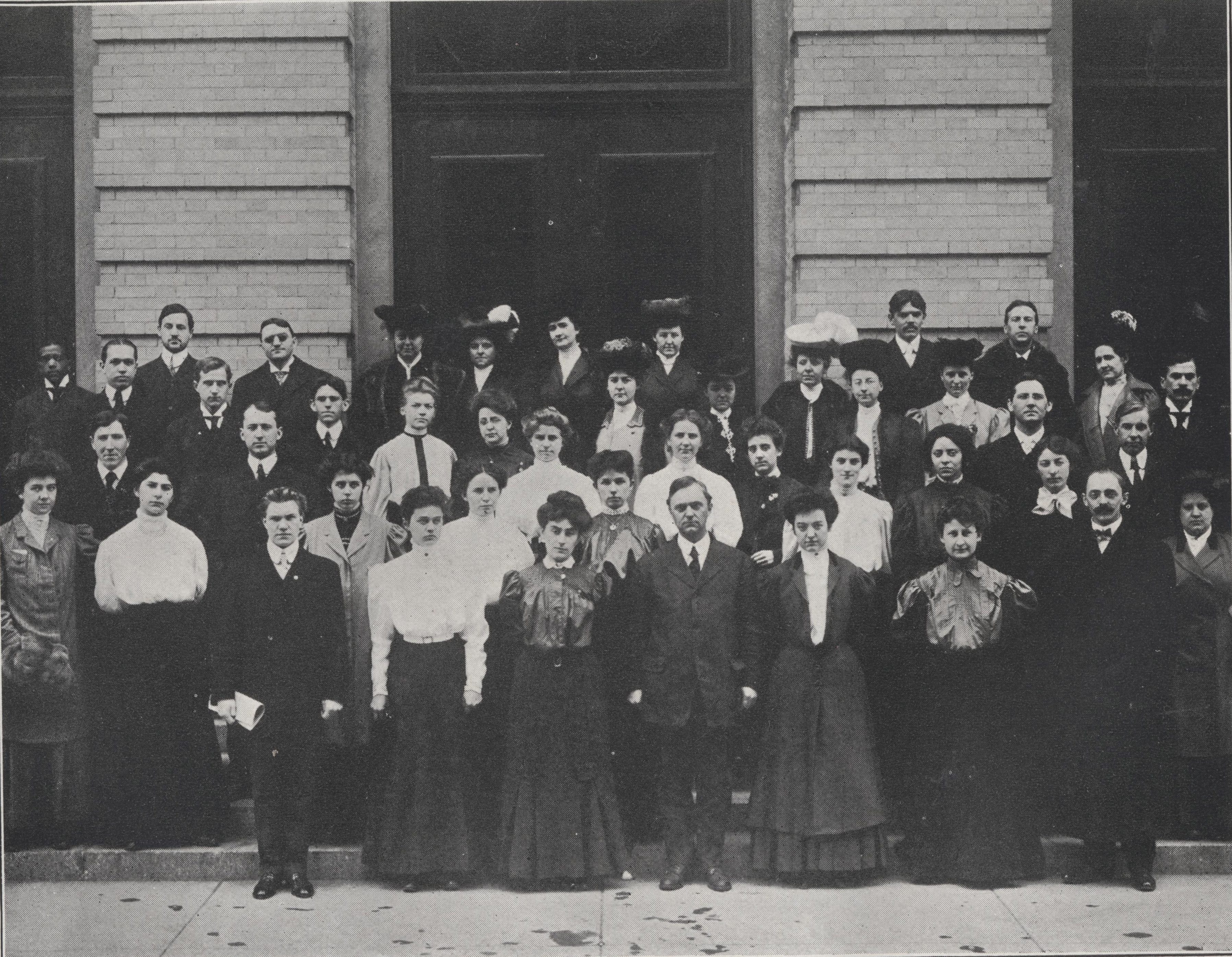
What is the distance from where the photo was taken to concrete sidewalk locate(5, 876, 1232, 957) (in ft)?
21.0

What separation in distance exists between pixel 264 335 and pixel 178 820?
2711mm

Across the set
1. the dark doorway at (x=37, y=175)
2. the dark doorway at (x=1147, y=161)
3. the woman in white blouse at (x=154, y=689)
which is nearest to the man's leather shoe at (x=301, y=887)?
the woman in white blouse at (x=154, y=689)

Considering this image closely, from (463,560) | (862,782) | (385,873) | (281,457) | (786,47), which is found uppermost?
(786,47)

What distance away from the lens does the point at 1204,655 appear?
7.23 meters

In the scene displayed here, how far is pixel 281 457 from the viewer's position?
25.6 feet

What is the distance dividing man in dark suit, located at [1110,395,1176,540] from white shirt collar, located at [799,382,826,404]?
158cm

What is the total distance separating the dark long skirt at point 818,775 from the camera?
6.92 m

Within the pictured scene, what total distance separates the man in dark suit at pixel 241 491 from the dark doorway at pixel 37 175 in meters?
2.14

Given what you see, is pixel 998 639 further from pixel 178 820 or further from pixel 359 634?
pixel 178 820

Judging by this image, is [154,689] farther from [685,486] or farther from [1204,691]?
[1204,691]

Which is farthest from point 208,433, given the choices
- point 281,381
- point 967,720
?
point 967,720

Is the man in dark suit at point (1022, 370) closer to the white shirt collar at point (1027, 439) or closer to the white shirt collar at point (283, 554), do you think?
the white shirt collar at point (1027, 439)

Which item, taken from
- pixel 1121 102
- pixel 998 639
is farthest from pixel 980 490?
pixel 1121 102

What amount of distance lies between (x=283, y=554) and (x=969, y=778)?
347 cm
